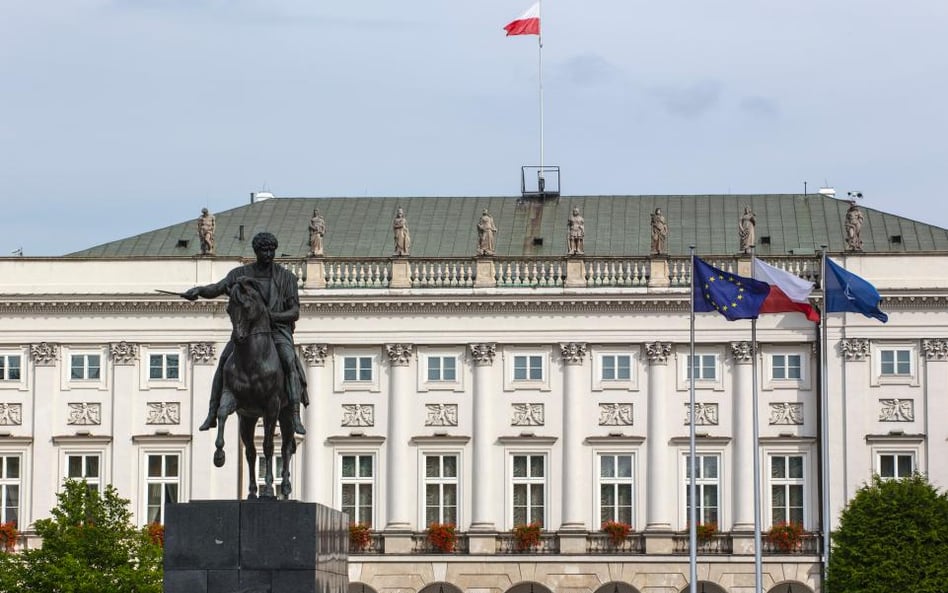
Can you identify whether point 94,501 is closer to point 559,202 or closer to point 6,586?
point 6,586

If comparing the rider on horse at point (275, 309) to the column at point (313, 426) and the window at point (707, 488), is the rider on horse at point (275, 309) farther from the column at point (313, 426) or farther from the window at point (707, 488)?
the window at point (707, 488)

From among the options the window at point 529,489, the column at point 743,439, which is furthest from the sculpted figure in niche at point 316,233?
the column at point 743,439

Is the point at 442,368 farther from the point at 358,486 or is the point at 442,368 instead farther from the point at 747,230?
the point at 747,230

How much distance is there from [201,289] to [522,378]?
4587 centimetres

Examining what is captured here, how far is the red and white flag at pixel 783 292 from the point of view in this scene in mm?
64875

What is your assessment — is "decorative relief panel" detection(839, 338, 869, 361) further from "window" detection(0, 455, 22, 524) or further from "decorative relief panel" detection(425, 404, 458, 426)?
"window" detection(0, 455, 22, 524)

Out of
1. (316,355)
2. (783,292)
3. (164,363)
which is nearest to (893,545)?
(783,292)

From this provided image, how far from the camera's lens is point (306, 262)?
7956cm

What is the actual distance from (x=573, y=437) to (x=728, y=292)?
14720 millimetres

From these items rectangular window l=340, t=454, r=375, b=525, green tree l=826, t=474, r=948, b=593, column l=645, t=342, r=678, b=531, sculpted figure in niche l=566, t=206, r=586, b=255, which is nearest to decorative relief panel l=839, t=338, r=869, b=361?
column l=645, t=342, r=678, b=531

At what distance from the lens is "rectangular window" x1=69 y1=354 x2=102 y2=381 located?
79312 millimetres

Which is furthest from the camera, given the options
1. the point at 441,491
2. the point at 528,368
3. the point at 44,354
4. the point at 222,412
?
the point at 528,368

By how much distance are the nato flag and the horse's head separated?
31.8 meters

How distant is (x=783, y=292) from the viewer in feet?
213
